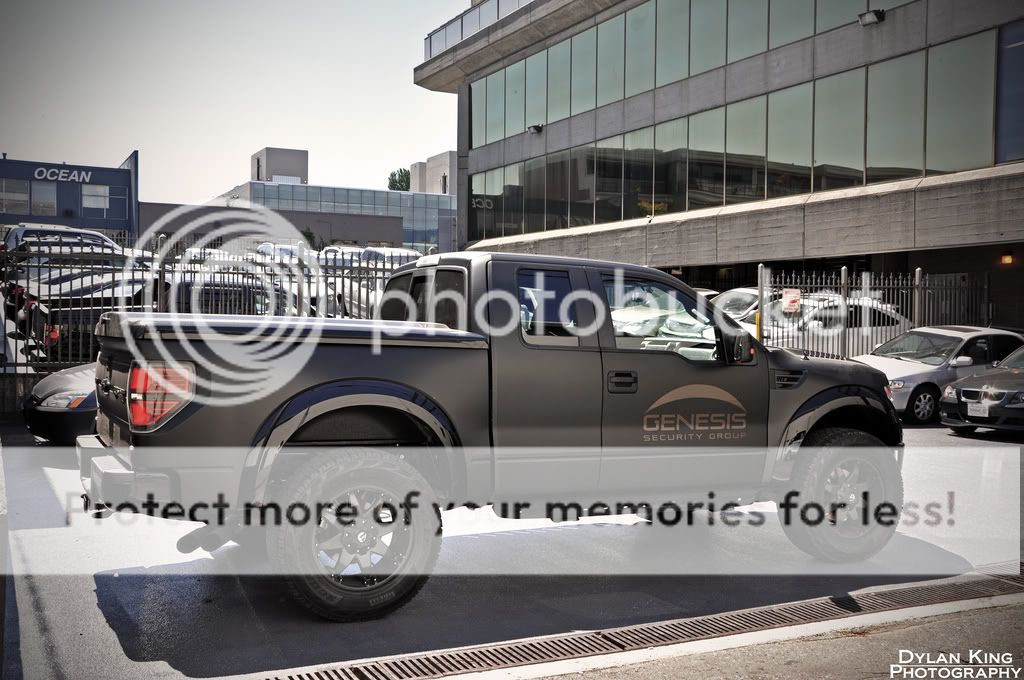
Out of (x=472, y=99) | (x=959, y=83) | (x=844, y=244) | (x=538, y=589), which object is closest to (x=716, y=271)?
(x=844, y=244)

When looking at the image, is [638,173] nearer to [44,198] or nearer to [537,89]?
[537,89]

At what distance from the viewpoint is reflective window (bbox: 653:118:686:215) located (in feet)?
99.6

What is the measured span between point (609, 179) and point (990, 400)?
2238 cm

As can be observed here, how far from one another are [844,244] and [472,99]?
860 inches

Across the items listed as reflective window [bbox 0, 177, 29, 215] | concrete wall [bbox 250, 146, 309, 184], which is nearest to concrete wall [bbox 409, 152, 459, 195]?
concrete wall [bbox 250, 146, 309, 184]

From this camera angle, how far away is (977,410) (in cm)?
1269

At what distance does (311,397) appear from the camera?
4.90 m

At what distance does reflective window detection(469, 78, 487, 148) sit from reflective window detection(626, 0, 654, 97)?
1003 cm

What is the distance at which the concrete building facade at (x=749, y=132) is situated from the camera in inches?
863

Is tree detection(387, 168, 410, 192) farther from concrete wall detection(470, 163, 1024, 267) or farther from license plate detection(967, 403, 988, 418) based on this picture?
license plate detection(967, 403, 988, 418)

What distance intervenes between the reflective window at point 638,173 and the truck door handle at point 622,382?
26696mm

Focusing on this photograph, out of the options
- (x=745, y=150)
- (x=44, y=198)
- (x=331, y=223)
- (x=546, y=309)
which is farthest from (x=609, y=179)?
(x=331, y=223)

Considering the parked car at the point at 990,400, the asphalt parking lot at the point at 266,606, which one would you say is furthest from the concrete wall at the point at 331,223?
the asphalt parking lot at the point at 266,606

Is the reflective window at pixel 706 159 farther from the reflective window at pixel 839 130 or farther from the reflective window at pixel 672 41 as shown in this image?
the reflective window at pixel 839 130
